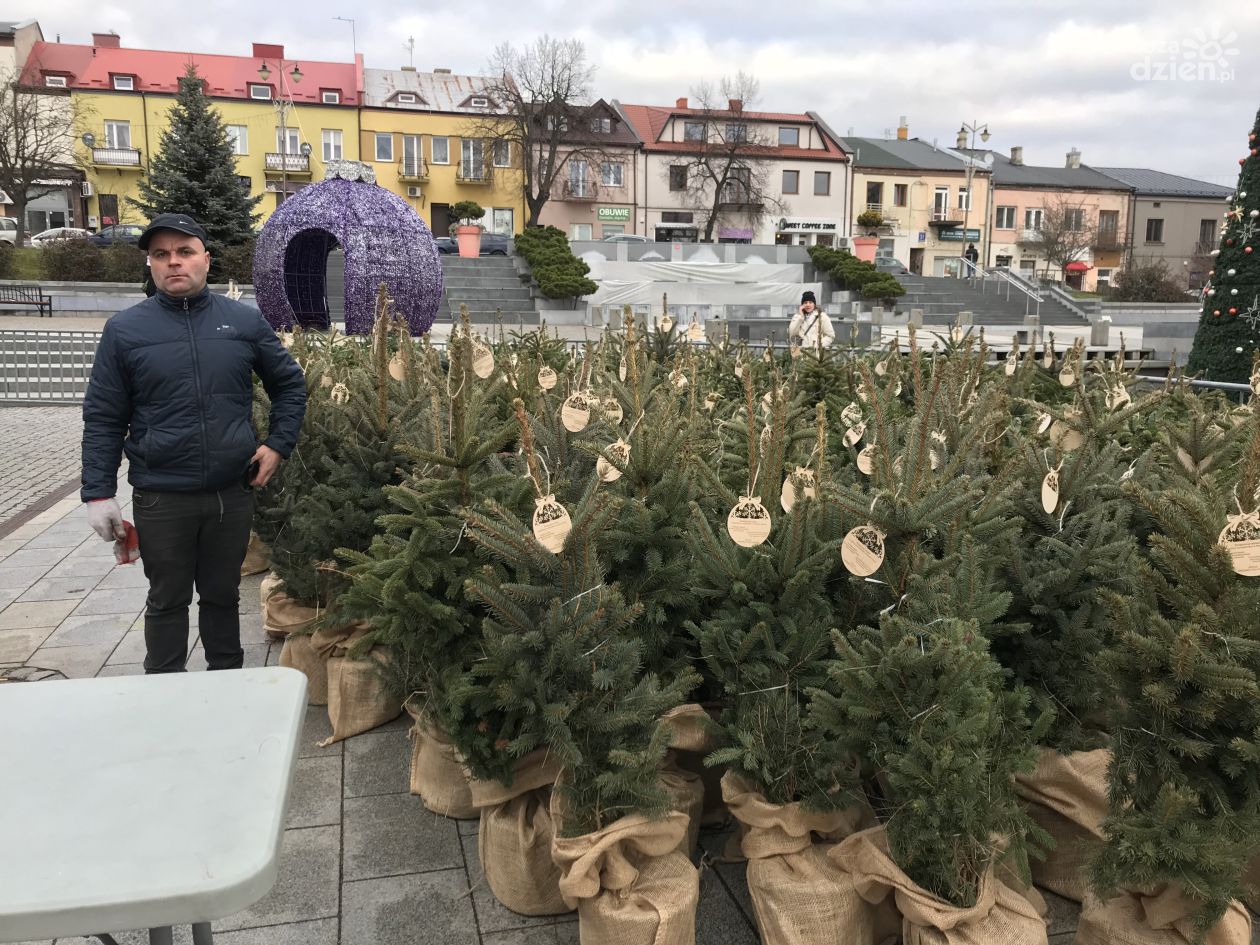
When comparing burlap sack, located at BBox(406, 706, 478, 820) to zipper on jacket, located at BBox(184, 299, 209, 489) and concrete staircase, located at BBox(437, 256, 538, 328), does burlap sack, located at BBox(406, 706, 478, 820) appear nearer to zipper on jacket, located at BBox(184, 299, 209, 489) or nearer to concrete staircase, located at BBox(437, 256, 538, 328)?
zipper on jacket, located at BBox(184, 299, 209, 489)

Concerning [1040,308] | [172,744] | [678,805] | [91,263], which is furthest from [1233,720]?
[1040,308]

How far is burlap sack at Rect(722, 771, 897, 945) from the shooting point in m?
2.36

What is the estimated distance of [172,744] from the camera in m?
1.87

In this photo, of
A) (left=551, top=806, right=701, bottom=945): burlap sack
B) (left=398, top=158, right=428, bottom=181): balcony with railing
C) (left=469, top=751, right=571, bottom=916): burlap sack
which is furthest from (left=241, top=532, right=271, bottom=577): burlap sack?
(left=398, top=158, right=428, bottom=181): balcony with railing

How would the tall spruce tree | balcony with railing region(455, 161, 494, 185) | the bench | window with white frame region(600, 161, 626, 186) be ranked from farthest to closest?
window with white frame region(600, 161, 626, 186), balcony with railing region(455, 161, 494, 185), the tall spruce tree, the bench

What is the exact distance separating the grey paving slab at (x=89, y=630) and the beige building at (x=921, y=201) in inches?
2066

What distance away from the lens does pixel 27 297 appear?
22047 millimetres

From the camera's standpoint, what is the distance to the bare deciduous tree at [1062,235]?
170ft

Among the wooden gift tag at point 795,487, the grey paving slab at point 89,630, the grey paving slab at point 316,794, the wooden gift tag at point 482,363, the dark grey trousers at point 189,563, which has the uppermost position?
the wooden gift tag at point 482,363

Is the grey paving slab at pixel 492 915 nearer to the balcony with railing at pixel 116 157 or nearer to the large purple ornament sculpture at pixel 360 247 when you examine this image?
the large purple ornament sculpture at pixel 360 247

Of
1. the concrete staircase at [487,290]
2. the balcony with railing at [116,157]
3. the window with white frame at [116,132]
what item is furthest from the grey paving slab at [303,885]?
the window with white frame at [116,132]

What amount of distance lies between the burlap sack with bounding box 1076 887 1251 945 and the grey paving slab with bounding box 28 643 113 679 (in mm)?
4393

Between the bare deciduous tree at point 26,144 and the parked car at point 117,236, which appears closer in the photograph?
the parked car at point 117,236

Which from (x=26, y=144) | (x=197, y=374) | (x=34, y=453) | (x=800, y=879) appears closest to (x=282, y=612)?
(x=197, y=374)
